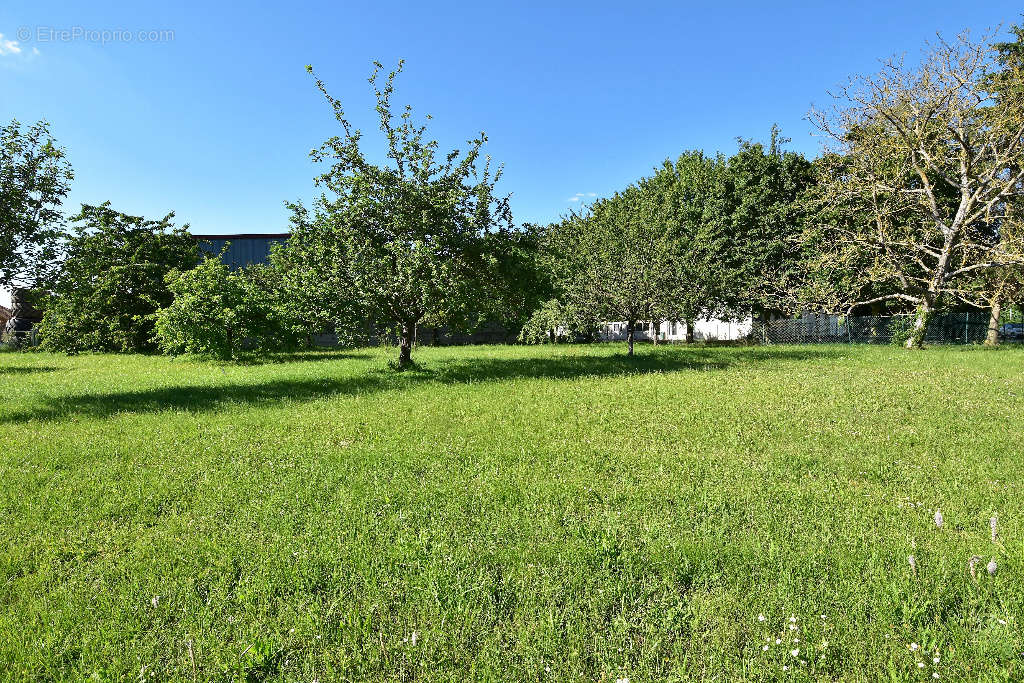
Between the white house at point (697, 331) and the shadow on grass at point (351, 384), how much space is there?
17.9m

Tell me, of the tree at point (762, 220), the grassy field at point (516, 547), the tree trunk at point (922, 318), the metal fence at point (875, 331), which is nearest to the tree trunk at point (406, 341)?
the grassy field at point (516, 547)

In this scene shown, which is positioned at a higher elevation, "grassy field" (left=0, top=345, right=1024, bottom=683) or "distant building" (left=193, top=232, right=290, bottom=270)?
"distant building" (left=193, top=232, right=290, bottom=270)

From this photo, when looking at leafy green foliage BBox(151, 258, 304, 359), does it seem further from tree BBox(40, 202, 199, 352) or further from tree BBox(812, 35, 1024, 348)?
tree BBox(812, 35, 1024, 348)

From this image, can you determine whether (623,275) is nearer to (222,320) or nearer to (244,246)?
(222,320)

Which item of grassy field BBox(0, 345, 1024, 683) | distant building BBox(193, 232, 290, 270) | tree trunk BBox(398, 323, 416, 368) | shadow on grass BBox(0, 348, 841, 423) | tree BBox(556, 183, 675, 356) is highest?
distant building BBox(193, 232, 290, 270)

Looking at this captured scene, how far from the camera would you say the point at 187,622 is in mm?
3018

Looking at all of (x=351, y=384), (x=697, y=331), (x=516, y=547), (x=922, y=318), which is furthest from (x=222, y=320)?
(x=697, y=331)

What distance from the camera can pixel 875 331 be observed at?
3294 centimetres

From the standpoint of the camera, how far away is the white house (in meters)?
37.9

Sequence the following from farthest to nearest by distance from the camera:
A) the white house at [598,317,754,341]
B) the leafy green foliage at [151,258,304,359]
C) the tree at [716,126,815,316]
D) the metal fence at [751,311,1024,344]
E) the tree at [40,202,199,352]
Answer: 1. the white house at [598,317,754,341]
2. the metal fence at [751,311,1024,344]
3. the tree at [716,126,815,316]
4. the tree at [40,202,199,352]
5. the leafy green foliage at [151,258,304,359]

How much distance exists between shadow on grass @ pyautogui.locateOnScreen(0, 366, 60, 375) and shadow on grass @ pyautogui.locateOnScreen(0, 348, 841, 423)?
8.73 m

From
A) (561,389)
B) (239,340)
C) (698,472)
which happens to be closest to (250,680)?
(698,472)

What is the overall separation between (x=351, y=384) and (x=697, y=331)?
3647 centimetres

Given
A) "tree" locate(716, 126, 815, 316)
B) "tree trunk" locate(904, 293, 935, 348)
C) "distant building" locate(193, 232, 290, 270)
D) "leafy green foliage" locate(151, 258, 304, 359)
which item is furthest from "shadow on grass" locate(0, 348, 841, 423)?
"distant building" locate(193, 232, 290, 270)
